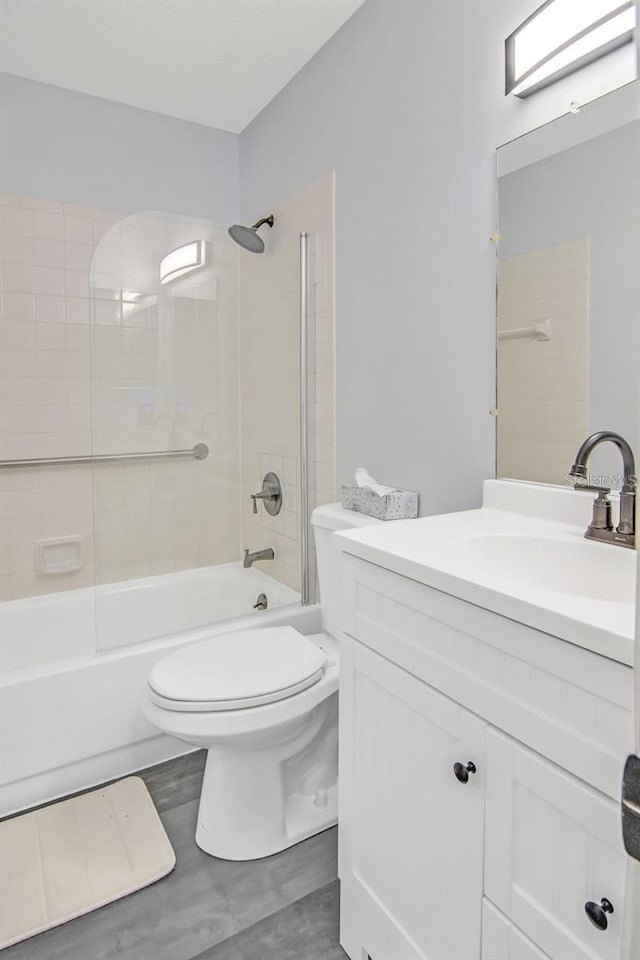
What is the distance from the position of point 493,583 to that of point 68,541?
201cm

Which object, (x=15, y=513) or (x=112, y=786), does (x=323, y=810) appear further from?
(x=15, y=513)

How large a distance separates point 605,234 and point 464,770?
42.0 inches

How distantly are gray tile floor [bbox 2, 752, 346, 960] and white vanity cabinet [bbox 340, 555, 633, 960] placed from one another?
0.13m

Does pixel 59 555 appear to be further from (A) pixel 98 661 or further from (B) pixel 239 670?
(B) pixel 239 670

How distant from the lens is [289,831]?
1596mm

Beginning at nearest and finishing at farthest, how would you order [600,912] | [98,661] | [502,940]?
[600,912]
[502,940]
[98,661]

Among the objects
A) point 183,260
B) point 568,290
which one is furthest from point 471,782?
point 183,260

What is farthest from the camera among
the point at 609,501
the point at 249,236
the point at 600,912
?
the point at 249,236

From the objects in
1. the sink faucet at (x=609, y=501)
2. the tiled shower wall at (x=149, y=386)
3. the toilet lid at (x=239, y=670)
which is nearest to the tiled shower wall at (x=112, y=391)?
the tiled shower wall at (x=149, y=386)

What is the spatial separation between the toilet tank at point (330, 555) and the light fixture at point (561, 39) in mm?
1132

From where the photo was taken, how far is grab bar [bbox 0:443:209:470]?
81.4 inches

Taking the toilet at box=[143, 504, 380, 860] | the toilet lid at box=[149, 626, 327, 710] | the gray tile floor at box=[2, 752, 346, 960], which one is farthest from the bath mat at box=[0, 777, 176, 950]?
the toilet lid at box=[149, 626, 327, 710]

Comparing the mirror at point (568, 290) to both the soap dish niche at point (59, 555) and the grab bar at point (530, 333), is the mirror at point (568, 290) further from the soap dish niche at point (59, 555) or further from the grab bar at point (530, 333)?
the soap dish niche at point (59, 555)

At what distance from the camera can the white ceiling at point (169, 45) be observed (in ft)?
6.07
